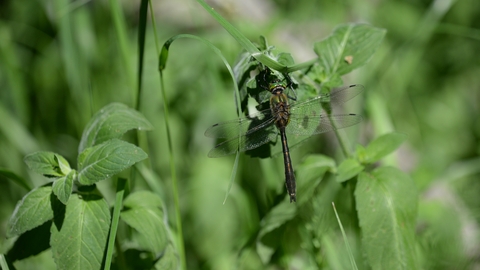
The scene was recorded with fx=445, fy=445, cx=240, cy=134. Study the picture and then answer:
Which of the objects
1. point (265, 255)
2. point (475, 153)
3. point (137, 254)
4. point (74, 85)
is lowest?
point (265, 255)

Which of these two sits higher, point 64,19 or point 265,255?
point 64,19

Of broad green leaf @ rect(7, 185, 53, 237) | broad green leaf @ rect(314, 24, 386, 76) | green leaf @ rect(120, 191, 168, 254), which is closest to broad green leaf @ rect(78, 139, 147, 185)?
broad green leaf @ rect(7, 185, 53, 237)

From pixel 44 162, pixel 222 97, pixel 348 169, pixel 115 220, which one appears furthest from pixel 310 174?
pixel 222 97

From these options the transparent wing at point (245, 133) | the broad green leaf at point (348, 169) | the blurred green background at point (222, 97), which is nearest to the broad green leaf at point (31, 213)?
the transparent wing at point (245, 133)

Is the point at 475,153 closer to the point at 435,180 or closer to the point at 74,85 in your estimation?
the point at 435,180

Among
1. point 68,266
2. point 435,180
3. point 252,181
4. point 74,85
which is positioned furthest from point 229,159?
point 68,266

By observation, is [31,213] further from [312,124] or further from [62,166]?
[312,124]

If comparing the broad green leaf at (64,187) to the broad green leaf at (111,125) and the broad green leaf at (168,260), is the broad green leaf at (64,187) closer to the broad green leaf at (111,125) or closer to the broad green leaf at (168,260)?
the broad green leaf at (111,125)
